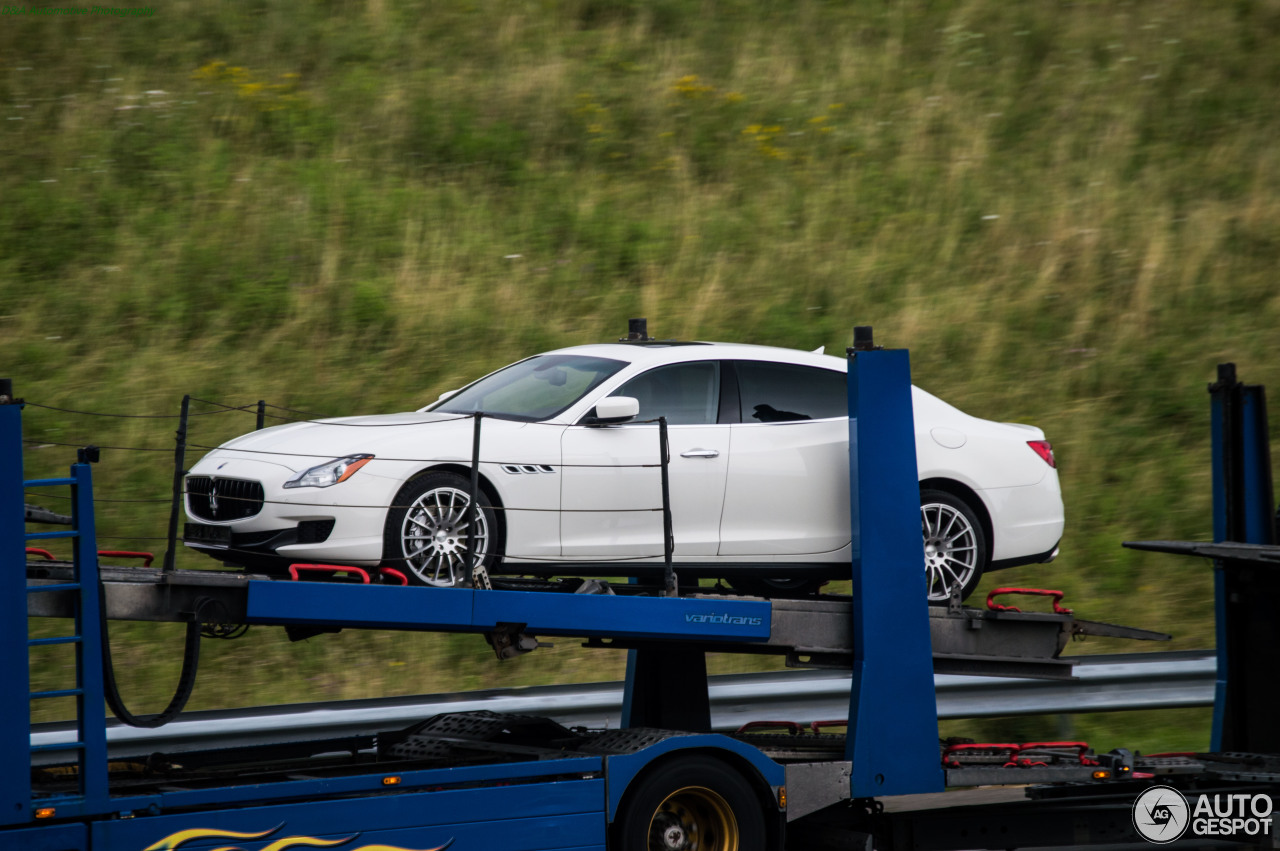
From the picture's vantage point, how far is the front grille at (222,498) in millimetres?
6578

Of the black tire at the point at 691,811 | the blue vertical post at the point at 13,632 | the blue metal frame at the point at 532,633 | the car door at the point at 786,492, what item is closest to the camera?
the blue vertical post at the point at 13,632

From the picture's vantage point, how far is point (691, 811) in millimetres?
6586

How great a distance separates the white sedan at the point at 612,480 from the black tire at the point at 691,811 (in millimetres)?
1110

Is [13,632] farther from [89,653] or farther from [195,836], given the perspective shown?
[195,836]

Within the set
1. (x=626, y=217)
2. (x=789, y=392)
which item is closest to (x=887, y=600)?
(x=789, y=392)

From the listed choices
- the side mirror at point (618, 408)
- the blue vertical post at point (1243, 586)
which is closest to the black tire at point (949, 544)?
the blue vertical post at point (1243, 586)

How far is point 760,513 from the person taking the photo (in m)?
7.18

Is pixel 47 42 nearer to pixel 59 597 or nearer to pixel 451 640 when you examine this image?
pixel 451 640

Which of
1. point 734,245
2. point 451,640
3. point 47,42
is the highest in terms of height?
point 47,42

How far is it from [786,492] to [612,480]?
3.07 feet

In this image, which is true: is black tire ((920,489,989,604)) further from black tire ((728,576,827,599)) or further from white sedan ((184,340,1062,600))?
black tire ((728,576,827,599))

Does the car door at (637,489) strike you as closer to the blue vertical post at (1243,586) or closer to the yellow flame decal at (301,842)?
the yellow flame decal at (301,842)

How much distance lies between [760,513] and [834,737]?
1.56 metres

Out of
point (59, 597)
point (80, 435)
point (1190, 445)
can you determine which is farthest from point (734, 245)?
point (59, 597)
